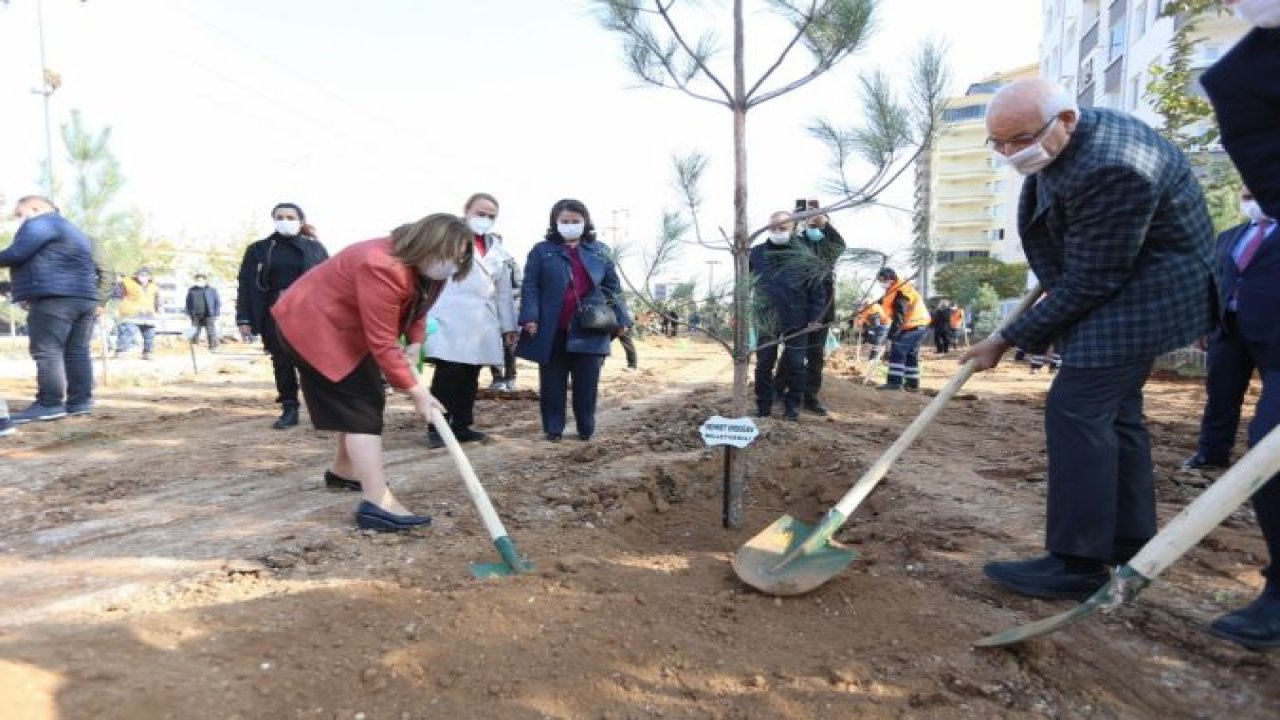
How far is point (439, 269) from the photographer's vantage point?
9.20ft

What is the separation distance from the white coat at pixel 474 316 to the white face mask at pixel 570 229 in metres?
0.57

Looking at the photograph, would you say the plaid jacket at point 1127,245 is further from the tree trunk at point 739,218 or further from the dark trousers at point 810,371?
the dark trousers at point 810,371

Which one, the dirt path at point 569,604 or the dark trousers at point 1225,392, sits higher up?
the dark trousers at point 1225,392

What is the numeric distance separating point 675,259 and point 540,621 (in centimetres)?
175

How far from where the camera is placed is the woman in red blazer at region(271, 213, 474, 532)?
8.98 ft

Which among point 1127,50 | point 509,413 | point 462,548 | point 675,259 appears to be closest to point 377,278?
point 462,548

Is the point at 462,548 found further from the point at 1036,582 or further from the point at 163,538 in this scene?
the point at 1036,582

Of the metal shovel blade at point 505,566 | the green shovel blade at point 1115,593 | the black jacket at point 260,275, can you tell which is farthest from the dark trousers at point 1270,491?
the black jacket at point 260,275

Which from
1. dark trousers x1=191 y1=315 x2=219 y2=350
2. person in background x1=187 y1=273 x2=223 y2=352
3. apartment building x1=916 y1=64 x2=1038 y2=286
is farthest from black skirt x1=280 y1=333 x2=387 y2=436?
apartment building x1=916 y1=64 x2=1038 y2=286

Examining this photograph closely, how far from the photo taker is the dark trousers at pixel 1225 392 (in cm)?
403

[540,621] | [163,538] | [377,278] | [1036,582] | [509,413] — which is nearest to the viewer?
[540,621]

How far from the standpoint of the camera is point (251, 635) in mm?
2004

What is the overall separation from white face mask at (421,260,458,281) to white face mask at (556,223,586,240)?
1544 millimetres

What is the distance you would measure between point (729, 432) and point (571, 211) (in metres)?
2.00
